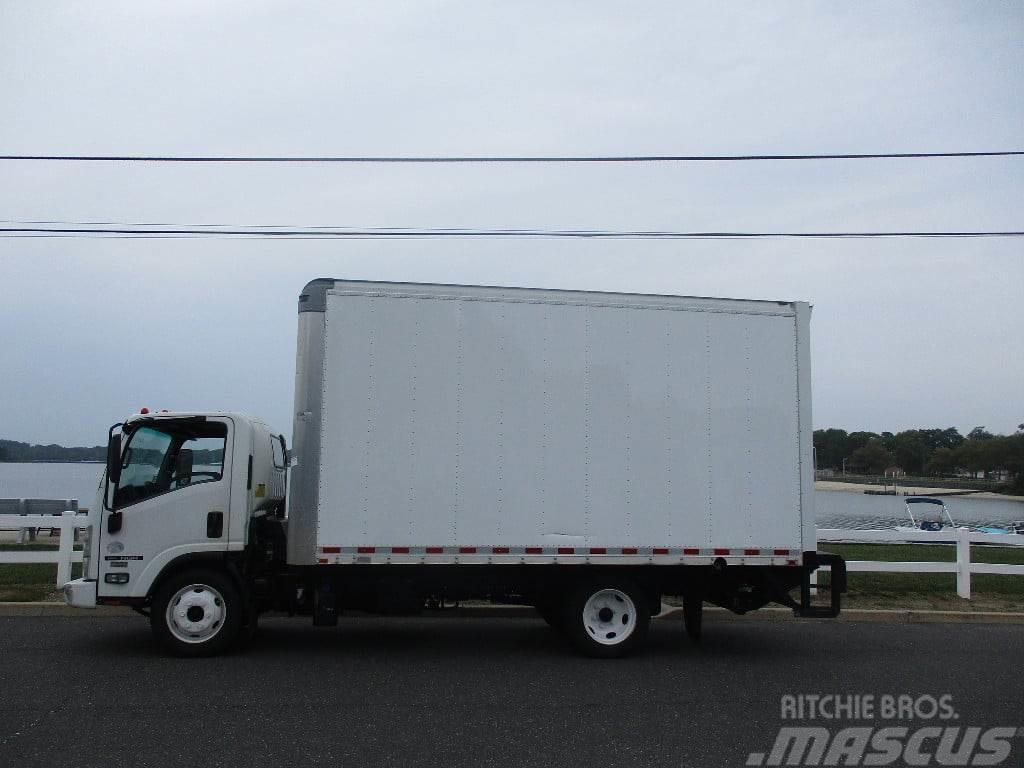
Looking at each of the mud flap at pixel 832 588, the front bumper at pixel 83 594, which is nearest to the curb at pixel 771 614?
the mud flap at pixel 832 588

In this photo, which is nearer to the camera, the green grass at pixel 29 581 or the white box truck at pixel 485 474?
→ the white box truck at pixel 485 474

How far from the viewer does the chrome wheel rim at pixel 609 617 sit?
9078mm

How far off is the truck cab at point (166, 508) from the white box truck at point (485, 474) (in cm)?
2

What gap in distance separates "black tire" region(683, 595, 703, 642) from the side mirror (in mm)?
5923

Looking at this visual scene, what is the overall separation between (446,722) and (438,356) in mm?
3550

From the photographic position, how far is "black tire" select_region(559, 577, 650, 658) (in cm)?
904

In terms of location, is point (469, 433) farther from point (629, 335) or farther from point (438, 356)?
point (629, 335)

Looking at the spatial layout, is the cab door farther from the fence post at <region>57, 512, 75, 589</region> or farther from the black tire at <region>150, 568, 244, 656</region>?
the fence post at <region>57, 512, 75, 589</region>

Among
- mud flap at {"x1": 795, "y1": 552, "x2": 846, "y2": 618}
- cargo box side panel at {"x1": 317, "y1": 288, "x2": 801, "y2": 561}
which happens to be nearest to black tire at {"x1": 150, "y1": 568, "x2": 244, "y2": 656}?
cargo box side panel at {"x1": 317, "y1": 288, "x2": 801, "y2": 561}

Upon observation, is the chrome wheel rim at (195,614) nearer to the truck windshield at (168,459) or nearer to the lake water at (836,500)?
the truck windshield at (168,459)

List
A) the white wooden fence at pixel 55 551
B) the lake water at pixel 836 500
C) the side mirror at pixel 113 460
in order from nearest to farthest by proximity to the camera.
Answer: the side mirror at pixel 113 460
the white wooden fence at pixel 55 551
the lake water at pixel 836 500

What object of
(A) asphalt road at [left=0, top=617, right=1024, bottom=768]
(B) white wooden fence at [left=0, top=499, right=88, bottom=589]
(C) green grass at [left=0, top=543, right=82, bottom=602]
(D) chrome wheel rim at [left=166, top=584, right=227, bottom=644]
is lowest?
(A) asphalt road at [left=0, top=617, right=1024, bottom=768]

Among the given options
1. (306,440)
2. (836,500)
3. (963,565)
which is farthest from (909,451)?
(306,440)

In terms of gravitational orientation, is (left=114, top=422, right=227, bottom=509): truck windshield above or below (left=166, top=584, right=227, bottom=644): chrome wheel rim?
above
